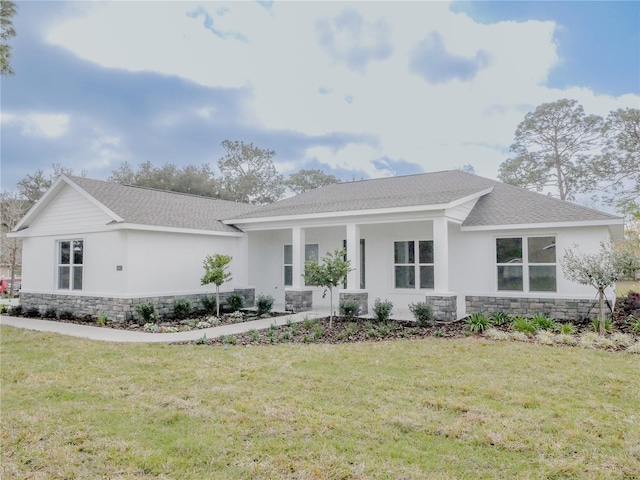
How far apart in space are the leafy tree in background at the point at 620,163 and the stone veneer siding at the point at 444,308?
20.7m

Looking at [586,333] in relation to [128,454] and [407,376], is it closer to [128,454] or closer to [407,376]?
[407,376]

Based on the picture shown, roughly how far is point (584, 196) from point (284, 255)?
24063mm

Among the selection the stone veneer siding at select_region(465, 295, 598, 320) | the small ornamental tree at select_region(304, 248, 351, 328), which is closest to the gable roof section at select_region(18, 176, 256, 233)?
the small ornamental tree at select_region(304, 248, 351, 328)

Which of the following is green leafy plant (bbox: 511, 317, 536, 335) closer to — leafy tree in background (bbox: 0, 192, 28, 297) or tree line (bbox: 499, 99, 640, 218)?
tree line (bbox: 499, 99, 640, 218)

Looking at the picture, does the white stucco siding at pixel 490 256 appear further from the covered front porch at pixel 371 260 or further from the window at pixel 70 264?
the window at pixel 70 264

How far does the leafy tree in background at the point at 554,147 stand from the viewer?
93.1 feet

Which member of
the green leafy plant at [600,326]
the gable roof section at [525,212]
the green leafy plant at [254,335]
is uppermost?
the gable roof section at [525,212]

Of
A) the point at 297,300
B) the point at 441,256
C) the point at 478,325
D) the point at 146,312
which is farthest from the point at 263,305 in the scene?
the point at 478,325

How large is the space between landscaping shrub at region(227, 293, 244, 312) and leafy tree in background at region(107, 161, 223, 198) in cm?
2429

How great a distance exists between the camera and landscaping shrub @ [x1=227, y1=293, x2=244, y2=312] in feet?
44.7

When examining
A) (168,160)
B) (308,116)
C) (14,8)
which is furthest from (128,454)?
(168,160)

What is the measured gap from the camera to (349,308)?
1152cm

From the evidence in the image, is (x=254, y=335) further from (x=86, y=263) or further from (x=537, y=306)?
(x=537, y=306)

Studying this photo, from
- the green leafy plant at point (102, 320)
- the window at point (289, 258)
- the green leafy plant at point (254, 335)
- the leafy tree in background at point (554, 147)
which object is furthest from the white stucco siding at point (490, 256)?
the leafy tree in background at point (554, 147)
